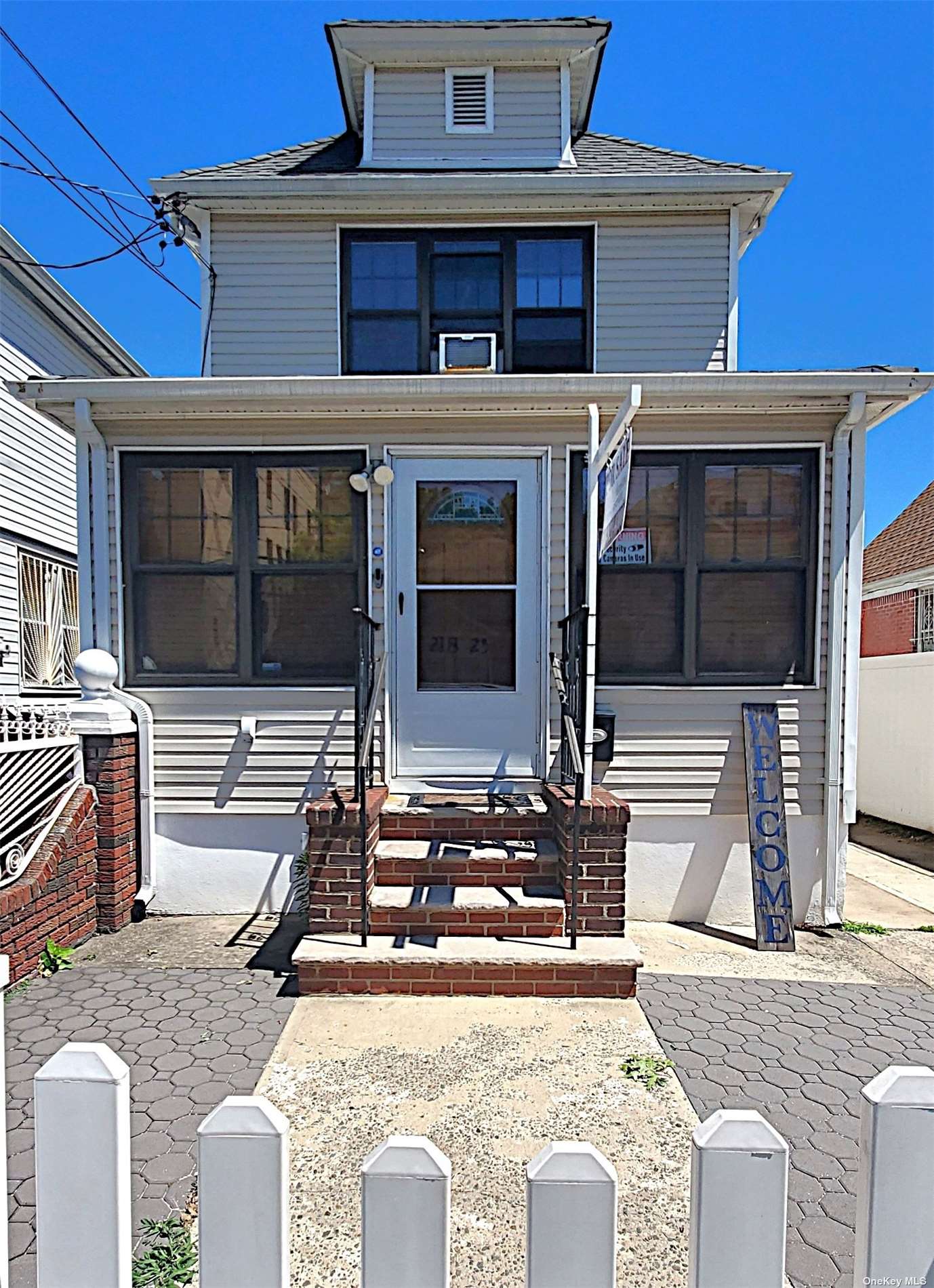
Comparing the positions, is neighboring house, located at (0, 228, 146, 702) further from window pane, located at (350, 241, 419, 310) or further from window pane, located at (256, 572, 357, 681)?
window pane, located at (350, 241, 419, 310)

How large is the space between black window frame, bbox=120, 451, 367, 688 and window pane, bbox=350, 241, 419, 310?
6.71 feet

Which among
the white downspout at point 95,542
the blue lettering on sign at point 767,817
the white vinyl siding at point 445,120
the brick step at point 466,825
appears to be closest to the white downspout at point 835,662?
the blue lettering on sign at point 767,817

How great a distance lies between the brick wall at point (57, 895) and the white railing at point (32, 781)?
0.07m

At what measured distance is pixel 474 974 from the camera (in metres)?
3.41

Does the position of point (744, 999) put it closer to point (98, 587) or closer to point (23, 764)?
point (23, 764)

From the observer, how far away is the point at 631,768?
15.9ft

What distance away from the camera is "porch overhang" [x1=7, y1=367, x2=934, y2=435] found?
4477mm

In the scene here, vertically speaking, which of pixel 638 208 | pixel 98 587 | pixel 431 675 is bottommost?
pixel 431 675

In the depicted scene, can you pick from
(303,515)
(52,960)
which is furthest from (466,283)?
(52,960)

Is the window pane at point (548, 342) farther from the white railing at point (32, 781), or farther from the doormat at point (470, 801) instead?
the white railing at point (32, 781)

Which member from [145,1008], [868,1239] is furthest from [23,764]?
[868,1239]

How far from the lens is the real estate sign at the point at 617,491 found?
353 cm

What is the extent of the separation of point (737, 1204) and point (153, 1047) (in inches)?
111

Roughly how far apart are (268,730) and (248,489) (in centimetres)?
170
